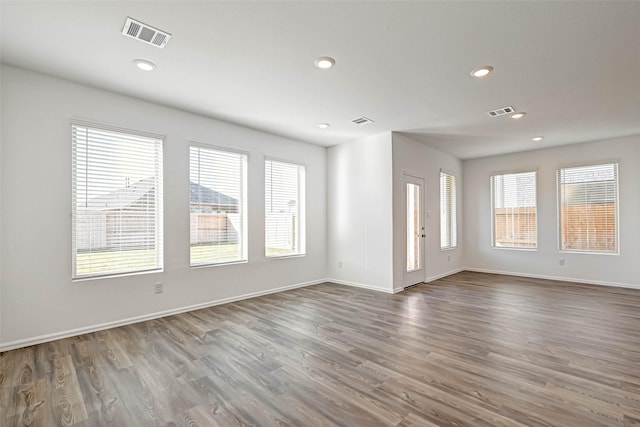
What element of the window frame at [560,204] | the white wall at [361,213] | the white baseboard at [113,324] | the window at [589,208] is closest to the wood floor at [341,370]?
the white baseboard at [113,324]

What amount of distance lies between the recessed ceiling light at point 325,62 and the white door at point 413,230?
315 centimetres

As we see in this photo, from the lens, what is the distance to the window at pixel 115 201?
350cm

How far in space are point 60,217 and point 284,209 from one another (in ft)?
10.8

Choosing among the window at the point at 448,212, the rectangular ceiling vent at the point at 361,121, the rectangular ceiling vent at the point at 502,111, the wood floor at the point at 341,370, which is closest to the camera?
the wood floor at the point at 341,370

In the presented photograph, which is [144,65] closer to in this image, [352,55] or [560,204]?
[352,55]

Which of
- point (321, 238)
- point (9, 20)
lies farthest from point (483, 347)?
point (9, 20)

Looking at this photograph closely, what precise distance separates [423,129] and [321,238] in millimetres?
2893

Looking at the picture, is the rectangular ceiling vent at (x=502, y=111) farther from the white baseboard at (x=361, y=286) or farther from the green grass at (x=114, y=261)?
the green grass at (x=114, y=261)

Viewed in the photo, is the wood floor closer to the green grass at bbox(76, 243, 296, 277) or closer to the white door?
the green grass at bbox(76, 243, 296, 277)

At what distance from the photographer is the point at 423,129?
205 inches

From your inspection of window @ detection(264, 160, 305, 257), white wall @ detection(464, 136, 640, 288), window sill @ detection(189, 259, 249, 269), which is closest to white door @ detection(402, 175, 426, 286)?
window @ detection(264, 160, 305, 257)

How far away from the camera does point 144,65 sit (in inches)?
120

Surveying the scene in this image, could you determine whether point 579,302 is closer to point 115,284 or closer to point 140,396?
point 140,396

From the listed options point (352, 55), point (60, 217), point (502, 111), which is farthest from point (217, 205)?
point (502, 111)
